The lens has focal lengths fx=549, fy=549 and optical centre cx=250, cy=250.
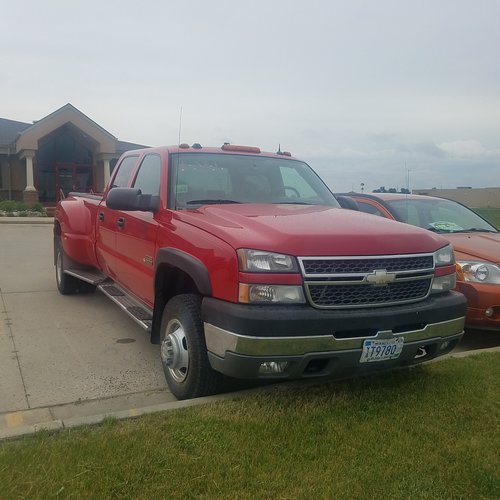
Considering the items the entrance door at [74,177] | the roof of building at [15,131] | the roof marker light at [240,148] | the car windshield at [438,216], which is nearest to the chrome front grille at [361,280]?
the roof marker light at [240,148]

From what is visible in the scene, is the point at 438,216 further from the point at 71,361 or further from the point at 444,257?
the point at 71,361

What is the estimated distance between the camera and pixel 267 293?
10.8 feet

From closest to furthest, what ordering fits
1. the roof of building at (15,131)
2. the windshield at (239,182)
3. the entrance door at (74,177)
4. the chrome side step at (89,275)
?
the windshield at (239,182) → the chrome side step at (89,275) → the roof of building at (15,131) → the entrance door at (74,177)

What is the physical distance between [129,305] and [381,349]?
259 centimetres

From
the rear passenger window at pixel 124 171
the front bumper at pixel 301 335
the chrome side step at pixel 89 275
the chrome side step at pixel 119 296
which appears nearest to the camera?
the front bumper at pixel 301 335

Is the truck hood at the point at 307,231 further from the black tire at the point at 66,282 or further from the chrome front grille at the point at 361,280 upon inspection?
the black tire at the point at 66,282

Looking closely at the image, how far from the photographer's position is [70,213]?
6.88 metres

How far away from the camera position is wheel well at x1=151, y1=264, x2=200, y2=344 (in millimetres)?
4129

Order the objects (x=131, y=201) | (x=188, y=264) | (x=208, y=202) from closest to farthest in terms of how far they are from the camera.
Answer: (x=188, y=264)
(x=131, y=201)
(x=208, y=202)

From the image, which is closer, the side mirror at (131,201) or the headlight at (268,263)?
the headlight at (268,263)

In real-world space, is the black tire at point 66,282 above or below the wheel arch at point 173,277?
below

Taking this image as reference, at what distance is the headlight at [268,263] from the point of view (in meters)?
3.28

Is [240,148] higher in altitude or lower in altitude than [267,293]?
higher

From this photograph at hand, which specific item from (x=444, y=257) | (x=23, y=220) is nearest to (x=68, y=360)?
(x=444, y=257)
